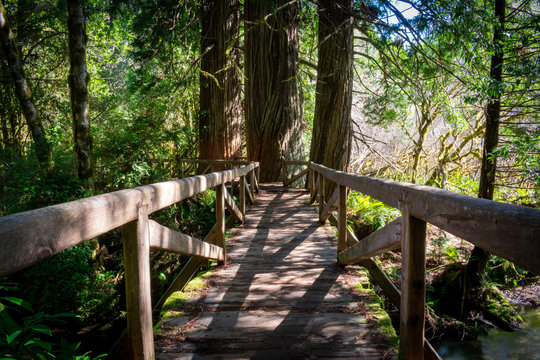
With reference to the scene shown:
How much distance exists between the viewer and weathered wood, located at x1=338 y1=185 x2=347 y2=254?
3549 mm

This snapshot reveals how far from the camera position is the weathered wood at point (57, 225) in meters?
0.85

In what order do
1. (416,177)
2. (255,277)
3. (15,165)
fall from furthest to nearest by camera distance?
(416,177) → (15,165) → (255,277)

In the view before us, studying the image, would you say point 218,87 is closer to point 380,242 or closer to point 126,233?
point 380,242

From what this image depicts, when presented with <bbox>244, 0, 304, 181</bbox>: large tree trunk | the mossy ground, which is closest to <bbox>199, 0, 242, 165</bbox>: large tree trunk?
<bbox>244, 0, 304, 181</bbox>: large tree trunk

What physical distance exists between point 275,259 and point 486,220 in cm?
311

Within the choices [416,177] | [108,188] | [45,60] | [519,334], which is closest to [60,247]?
[519,334]

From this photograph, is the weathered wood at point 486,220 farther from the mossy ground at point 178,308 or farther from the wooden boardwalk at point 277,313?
the mossy ground at point 178,308

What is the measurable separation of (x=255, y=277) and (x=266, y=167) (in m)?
7.78

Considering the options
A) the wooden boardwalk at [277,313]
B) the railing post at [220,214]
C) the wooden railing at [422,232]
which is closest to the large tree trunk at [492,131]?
the wooden boardwalk at [277,313]

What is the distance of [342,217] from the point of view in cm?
358

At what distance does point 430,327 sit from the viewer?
5504 millimetres

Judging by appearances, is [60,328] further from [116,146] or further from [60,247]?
[60,247]

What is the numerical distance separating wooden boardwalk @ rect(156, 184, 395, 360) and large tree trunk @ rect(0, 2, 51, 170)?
5843mm

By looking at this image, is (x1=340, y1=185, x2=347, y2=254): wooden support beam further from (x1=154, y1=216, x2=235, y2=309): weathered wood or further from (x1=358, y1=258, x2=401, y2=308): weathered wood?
(x1=154, y1=216, x2=235, y2=309): weathered wood
